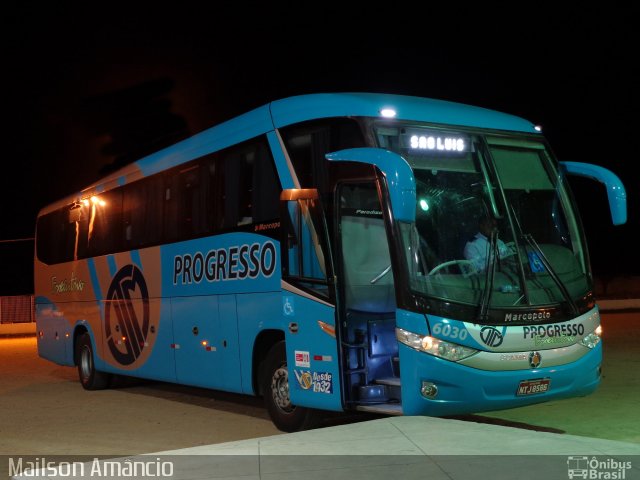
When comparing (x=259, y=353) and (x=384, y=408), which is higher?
(x=259, y=353)

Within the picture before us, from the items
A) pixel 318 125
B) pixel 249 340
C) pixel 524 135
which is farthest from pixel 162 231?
pixel 524 135

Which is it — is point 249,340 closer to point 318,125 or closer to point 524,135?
point 318,125

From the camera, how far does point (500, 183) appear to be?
28.0 ft

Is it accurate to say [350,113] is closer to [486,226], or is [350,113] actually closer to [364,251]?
[364,251]

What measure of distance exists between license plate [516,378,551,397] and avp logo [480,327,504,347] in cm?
51

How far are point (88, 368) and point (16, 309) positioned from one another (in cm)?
1993

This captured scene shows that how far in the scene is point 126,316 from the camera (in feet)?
46.1

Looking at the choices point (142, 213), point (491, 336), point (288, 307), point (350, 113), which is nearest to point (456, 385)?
point (491, 336)

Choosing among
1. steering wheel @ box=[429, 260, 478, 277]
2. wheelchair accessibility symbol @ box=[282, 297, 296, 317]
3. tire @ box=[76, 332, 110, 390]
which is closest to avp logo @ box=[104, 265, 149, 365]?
tire @ box=[76, 332, 110, 390]

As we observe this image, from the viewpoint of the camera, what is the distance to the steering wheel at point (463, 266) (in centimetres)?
800

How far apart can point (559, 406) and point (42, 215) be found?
503 inches

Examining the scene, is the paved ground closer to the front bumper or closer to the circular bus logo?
the circular bus logo

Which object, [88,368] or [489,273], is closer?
[489,273]
